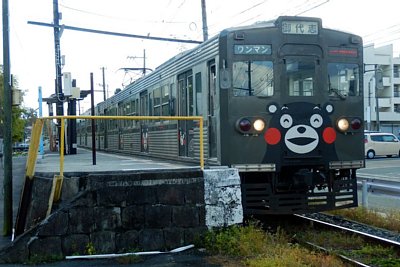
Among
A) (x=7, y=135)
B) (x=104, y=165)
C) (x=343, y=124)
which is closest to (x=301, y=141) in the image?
(x=343, y=124)

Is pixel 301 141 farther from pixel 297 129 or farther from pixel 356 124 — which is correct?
pixel 356 124

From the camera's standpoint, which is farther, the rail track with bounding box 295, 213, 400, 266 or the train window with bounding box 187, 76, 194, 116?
the train window with bounding box 187, 76, 194, 116

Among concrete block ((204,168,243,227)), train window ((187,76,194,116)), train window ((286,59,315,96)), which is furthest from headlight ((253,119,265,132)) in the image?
train window ((187,76,194,116))

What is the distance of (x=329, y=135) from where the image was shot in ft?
29.1

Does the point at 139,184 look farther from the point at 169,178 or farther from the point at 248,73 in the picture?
the point at 248,73

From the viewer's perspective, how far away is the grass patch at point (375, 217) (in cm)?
905

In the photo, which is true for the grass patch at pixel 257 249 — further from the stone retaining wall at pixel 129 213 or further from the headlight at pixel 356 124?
the headlight at pixel 356 124

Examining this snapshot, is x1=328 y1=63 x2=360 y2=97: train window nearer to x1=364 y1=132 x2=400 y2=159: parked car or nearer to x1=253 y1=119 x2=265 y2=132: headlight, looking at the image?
x1=253 y1=119 x2=265 y2=132: headlight

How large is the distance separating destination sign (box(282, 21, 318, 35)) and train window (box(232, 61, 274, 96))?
0.71 meters

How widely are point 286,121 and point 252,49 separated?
140 centimetres

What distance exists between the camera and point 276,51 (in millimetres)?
8789

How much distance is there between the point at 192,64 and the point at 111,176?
12.7 feet

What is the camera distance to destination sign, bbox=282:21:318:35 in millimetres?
8859

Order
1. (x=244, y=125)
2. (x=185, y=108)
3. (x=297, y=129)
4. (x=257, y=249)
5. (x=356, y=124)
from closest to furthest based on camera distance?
1. (x=257, y=249)
2. (x=244, y=125)
3. (x=297, y=129)
4. (x=356, y=124)
5. (x=185, y=108)
